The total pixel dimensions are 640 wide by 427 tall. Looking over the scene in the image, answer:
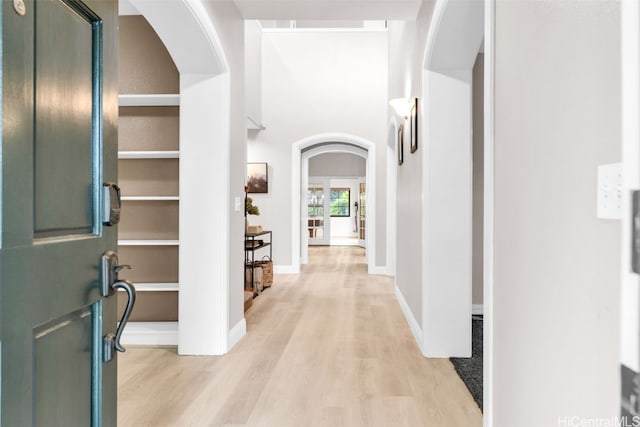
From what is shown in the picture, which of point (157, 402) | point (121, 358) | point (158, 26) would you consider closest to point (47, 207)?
point (157, 402)

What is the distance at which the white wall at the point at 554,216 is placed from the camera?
0.92 meters

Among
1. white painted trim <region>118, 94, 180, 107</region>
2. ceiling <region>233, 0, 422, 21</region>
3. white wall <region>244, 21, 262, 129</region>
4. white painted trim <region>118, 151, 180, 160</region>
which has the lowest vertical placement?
white painted trim <region>118, 151, 180, 160</region>

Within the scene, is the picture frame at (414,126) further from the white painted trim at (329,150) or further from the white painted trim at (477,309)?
the white painted trim at (329,150)

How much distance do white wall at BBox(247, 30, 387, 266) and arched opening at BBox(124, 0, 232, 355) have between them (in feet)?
15.1

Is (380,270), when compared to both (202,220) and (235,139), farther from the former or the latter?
(202,220)

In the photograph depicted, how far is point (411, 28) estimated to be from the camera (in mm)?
4211

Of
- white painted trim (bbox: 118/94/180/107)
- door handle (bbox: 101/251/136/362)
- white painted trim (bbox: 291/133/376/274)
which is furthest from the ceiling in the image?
white painted trim (bbox: 291/133/376/274)

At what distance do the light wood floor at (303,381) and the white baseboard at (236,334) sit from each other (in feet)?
0.16

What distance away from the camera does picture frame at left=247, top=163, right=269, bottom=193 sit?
7.75 meters

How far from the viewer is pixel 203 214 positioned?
3.25 m

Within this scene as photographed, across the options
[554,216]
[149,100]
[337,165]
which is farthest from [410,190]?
[337,165]

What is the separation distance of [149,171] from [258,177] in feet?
13.8

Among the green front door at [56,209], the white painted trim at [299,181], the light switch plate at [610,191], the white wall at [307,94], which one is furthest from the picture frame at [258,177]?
the light switch plate at [610,191]

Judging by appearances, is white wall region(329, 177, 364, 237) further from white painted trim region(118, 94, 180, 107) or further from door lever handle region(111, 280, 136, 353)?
door lever handle region(111, 280, 136, 353)
